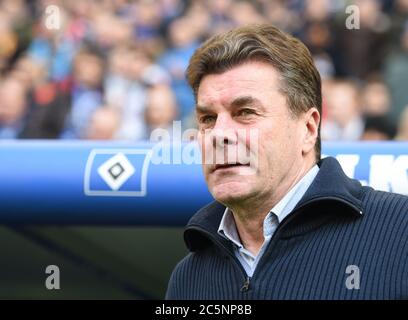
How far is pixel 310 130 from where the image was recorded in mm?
2719

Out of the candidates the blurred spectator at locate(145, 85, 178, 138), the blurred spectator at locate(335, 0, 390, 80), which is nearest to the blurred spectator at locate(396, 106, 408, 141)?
the blurred spectator at locate(335, 0, 390, 80)

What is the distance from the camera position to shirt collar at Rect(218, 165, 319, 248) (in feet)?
8.48

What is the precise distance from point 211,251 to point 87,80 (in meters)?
4.65

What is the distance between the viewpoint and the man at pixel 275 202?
2424 millimetres

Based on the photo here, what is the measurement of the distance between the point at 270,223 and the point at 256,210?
0.21 feet

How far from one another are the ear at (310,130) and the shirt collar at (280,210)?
0.19 feet

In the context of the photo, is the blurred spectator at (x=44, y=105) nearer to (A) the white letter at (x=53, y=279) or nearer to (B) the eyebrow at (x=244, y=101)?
(A) the white letter at (x=53, y=279)

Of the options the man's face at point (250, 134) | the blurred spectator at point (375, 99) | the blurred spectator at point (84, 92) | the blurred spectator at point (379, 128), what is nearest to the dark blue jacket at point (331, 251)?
the man's face at point (250, 134)

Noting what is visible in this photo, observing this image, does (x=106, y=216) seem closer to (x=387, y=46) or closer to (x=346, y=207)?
(x=346, y=207)

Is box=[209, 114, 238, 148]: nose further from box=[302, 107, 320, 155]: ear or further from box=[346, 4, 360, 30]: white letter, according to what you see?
box=[346, 4, 360, 30]: white letter

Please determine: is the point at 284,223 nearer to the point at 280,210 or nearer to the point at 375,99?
the point at 280,210
